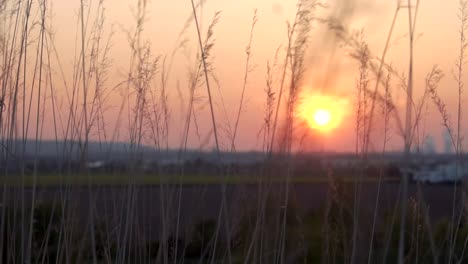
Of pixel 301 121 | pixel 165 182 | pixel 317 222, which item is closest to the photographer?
pixel 301 121

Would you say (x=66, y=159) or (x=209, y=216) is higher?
(x=66, y=159)

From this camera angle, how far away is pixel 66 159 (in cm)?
293

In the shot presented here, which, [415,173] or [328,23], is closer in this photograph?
[328,23]

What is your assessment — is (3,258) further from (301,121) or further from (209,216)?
(209,216)

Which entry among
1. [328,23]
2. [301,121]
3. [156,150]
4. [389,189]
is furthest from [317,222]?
[328,23]

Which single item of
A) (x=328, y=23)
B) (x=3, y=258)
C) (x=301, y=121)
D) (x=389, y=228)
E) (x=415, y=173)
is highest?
(x=328, y=23)

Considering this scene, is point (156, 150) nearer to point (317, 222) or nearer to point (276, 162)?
point (276, 162)

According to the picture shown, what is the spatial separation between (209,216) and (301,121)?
3.13m

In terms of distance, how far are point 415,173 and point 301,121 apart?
45 centimetres

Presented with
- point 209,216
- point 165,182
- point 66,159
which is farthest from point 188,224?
point 209,216

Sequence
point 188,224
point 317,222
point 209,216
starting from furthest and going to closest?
point 209,216
point 317,222
point 188,224

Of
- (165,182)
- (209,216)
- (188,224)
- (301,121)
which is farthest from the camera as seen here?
(209,216)

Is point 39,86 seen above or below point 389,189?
above

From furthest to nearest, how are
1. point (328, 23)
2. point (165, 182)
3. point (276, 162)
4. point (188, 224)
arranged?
point (188, 224) → point (165, 182) → point (276, 162) → point (328, 23)
